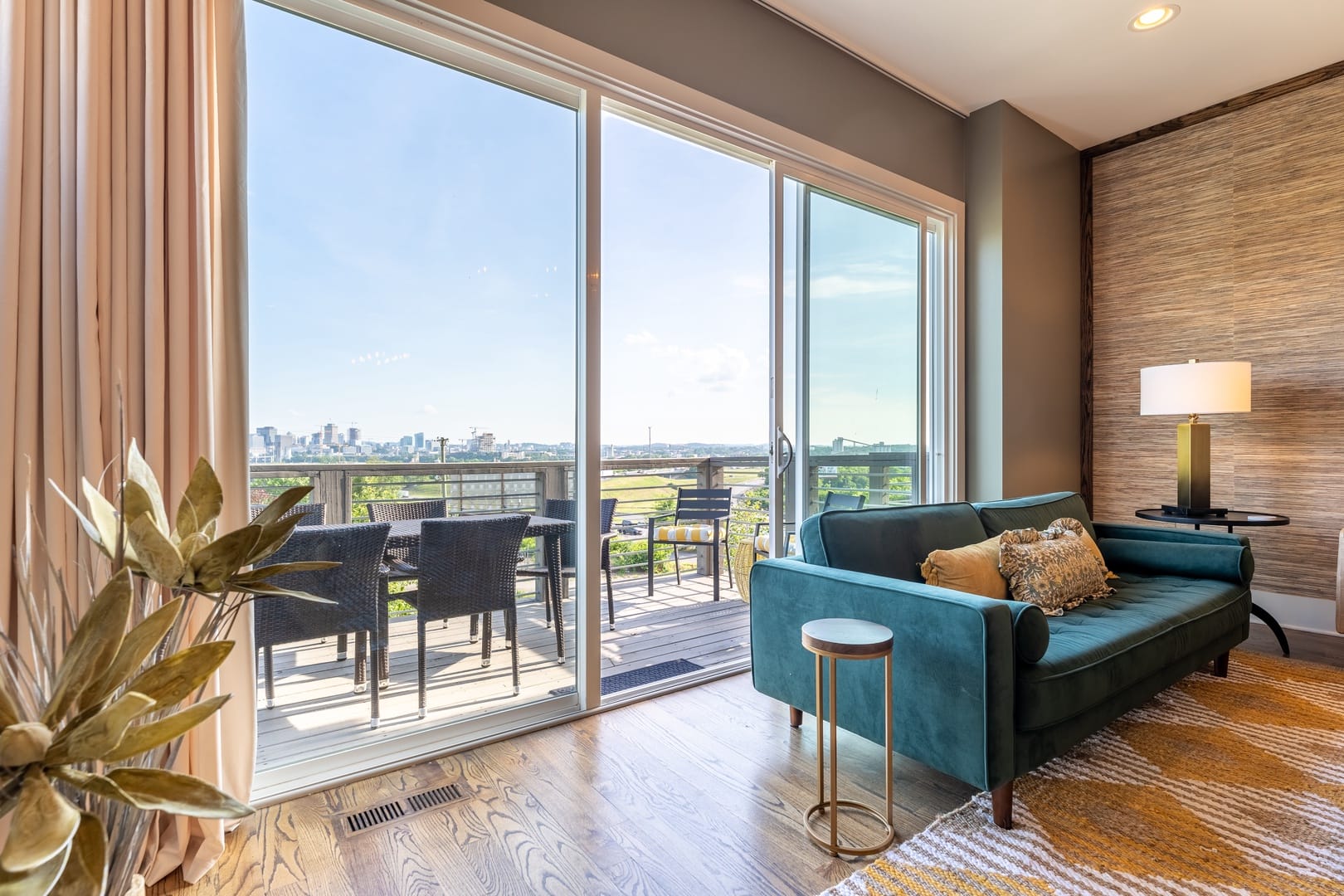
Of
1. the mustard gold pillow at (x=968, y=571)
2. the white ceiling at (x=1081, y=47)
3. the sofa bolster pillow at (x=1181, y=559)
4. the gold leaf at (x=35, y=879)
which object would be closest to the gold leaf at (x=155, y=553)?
the gold leaf at (x=35, y=879)

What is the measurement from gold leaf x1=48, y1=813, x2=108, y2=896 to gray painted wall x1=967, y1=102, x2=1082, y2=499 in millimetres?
4051

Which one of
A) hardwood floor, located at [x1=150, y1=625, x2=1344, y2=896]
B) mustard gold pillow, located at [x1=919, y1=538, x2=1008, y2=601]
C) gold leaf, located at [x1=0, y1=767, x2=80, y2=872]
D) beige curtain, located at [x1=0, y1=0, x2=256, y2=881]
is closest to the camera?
gold leaf, located at [x1=0, y1=767, x2=80, y2=872]

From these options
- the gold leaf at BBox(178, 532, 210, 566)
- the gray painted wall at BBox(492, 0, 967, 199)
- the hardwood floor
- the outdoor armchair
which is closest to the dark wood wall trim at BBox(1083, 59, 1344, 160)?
the gray painted wall at BBox(492, 0, 967, 199)

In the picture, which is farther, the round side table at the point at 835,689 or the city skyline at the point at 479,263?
the city skyline at the point at 479,263

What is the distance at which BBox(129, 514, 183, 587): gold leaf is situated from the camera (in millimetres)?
782

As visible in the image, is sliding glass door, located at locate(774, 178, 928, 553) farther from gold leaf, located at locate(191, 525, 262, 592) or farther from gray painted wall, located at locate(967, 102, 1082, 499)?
gold leaf, located at locate(191, 525, 262, 592)

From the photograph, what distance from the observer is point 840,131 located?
3.36m

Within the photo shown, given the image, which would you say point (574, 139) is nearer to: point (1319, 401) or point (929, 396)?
point (929, 396)

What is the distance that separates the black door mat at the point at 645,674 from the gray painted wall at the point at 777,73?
2483mm

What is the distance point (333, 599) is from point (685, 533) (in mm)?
1904

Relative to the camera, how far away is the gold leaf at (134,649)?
0.67 meters

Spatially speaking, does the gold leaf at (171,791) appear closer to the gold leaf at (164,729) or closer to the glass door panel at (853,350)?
the gold leaf at (164,729)

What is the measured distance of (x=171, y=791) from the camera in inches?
24.8

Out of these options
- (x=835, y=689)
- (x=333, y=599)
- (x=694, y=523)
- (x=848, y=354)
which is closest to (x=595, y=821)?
(x=835, y=689)
